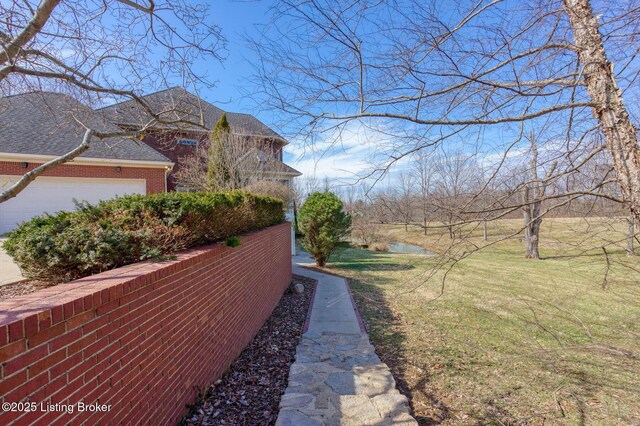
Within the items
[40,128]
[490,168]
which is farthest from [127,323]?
[40,128]

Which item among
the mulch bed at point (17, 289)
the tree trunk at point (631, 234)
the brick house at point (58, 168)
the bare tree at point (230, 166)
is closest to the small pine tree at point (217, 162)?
the bare tree at point (230, 166)

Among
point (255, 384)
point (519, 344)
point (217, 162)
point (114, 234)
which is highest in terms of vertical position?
point (217, 162)

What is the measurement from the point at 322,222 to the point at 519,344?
27.3 ft

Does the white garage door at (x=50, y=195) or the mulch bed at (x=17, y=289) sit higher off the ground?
the white garage door at (x=50, y=195)

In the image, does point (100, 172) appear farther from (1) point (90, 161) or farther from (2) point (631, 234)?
(2) point (631, 234)

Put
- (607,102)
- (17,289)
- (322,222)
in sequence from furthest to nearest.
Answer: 1. (322,222)
2. (17,289)
3. (607,102)

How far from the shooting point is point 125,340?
7.11 ft

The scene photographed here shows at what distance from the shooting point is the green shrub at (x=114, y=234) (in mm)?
2955

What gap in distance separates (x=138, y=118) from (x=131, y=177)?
875 cm

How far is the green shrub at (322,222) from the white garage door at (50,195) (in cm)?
611

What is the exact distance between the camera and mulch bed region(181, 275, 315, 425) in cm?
316

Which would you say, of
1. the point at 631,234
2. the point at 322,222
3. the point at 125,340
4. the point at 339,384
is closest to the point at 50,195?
the point at 322,222

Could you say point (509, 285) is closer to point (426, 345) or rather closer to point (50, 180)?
point (426, 345)

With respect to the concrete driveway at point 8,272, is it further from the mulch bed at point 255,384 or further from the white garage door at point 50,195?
the white garage door at point 50,195
